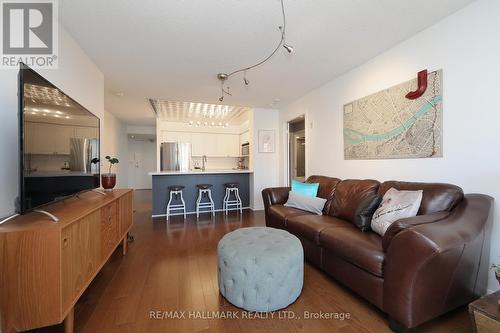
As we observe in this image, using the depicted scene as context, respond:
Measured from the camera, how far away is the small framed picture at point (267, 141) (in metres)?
5.04

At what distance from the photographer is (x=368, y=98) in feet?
8.75

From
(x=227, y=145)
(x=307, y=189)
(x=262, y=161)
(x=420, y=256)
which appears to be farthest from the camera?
(x=227, y=145)

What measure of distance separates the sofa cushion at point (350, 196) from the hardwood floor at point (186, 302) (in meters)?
0.73

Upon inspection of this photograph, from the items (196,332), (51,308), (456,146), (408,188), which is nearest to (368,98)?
(456,146)

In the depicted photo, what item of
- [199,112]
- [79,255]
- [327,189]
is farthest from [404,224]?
[199,112]

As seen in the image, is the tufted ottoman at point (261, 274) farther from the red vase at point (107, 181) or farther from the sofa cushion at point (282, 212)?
the red vase at point (107, 181)

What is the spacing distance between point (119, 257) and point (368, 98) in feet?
12.1

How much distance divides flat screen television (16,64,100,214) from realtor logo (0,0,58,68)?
1.25 feet

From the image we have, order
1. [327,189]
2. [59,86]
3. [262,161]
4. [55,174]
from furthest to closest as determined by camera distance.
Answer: [262,161], [327,189], [59,86], [55,174]

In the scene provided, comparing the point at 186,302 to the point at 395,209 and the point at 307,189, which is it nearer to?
the point at 395,209

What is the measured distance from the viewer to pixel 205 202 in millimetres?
4898

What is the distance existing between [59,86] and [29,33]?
0.42 m

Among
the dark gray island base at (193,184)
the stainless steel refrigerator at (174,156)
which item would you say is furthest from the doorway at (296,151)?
the stainless steel refrigerator at (174,156)

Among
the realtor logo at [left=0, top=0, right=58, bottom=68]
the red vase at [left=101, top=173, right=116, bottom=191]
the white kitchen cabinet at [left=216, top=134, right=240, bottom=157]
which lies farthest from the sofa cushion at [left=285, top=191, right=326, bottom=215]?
the white kitchen cabinet at [left=216, top=134, right=240, bottom=157]
